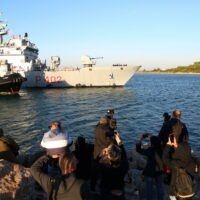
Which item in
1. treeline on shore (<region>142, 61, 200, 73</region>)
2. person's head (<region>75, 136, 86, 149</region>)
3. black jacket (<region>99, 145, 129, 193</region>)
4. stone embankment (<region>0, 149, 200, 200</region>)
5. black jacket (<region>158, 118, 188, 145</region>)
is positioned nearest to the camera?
black jacket (<region>99, 145, 129, 193</region>)

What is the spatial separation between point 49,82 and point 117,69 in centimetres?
1176

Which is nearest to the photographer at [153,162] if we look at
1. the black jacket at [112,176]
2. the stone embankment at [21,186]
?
the stone embankment at [21,186]

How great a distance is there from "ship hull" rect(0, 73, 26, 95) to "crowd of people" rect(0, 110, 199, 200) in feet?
86.7

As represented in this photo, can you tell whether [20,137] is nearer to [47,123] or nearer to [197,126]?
[47,123]

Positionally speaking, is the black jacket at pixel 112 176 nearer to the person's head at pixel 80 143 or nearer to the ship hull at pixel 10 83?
the person's head at pixel 80 143

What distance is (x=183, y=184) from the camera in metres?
3.23

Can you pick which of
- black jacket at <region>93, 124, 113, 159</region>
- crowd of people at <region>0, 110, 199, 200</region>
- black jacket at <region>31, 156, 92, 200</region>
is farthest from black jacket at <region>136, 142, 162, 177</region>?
black jacket at <region>31, 156, 92, 200</region>

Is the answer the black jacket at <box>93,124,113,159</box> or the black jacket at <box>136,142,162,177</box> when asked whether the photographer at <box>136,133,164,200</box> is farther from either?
the black jacket at <box>93,124,113,159</box>

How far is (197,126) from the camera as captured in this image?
14.6m

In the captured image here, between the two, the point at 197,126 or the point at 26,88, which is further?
the point at 26,88

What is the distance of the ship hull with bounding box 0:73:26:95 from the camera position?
28.4 meters

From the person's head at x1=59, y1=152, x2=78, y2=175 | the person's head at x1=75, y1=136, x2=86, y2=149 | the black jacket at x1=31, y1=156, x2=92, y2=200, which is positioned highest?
the person's head at x1=59, y1=152, x2=78, y2=175

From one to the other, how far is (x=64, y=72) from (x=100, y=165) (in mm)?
35125

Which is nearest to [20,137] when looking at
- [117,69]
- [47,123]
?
[47,123]
